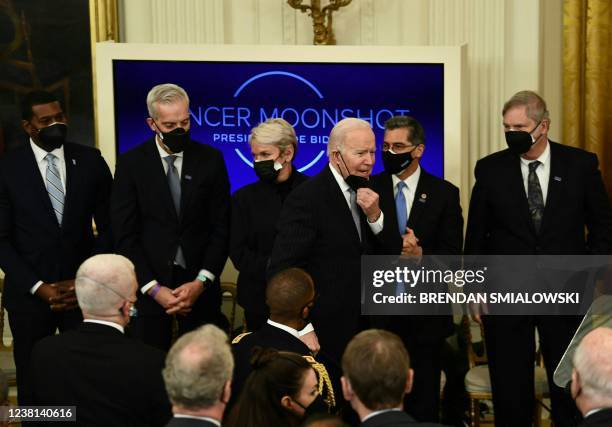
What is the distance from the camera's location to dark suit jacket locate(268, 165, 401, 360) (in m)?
4.81

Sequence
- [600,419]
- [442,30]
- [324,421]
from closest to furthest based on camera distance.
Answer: [324,421], [600,419], [442,30]

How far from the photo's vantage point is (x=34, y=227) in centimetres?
552

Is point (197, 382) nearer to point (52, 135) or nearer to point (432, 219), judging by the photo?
point (432, 219)

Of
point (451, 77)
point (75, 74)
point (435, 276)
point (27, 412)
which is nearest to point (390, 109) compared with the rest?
point (451, 77)

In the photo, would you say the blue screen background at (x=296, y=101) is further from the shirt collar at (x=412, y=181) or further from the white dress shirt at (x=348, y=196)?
the white dress shirt at (x=348, y=196)

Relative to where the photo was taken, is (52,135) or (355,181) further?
(52,135)

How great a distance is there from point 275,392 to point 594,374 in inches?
40.2

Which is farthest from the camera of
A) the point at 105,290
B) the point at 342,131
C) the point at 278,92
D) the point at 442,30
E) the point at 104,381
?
the point at 442,30

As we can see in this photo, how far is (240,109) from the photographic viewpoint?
670 centimetres

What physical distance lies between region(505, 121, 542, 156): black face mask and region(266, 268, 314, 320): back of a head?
1814 mm

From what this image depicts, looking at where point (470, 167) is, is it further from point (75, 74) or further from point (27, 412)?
point (27, 412)

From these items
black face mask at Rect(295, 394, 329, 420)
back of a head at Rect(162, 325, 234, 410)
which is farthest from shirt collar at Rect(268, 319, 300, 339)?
back of a head at Rect(162, 325, 234, 410)

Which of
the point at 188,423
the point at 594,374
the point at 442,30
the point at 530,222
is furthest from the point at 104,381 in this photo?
the point at 442,30

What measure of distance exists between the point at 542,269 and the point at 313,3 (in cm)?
257
